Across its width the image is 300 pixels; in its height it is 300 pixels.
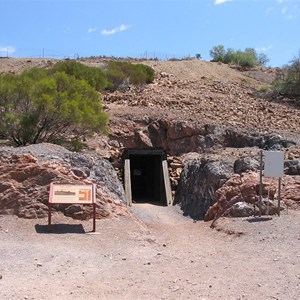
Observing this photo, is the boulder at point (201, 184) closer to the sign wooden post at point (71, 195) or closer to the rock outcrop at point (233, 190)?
the rock outcrop at point (233, 190)

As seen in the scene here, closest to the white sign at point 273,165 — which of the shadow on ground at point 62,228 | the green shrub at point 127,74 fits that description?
the shadow on ground at point 62,228

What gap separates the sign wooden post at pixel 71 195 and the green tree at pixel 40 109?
790cm

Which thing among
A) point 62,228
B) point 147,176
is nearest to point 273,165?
point 62,228

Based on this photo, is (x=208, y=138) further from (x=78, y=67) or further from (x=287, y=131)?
(x=78, y=67)

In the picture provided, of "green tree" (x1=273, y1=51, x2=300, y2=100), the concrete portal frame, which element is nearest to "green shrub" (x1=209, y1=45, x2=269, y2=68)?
"green tree" (x1=273, y1=51, x2=300, y2=100)

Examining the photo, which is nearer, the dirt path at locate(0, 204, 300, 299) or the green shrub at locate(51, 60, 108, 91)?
the dirt path at locate(0, 204, 300, 299)

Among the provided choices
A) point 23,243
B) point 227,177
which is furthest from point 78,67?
point 23,243

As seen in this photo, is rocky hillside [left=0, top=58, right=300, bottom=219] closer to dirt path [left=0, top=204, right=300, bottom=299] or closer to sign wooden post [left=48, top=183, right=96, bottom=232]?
dirt path [left=0, top=204, right=300, bottom=299]

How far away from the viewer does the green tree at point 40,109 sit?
20578mm

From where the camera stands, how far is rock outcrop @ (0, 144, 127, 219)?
44.6 feet

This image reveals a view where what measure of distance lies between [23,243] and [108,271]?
9.04 feet

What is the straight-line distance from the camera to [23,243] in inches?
441

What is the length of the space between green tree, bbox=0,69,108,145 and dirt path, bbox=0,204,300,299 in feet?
25.0

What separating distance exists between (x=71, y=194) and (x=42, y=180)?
1.76m
